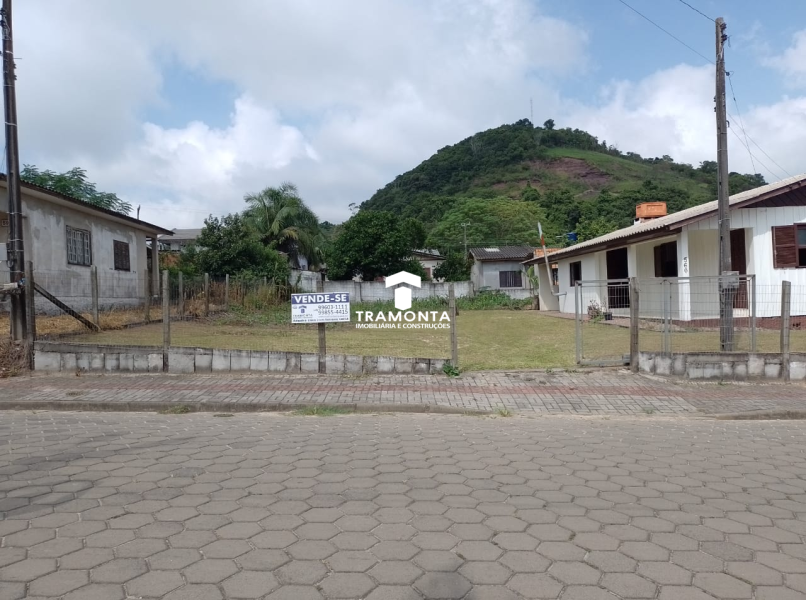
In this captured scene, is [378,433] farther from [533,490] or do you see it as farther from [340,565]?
[340,565]

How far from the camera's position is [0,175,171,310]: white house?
38.7ft

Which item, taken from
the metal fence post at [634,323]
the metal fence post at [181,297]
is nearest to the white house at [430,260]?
the metal fence post at [181,297]

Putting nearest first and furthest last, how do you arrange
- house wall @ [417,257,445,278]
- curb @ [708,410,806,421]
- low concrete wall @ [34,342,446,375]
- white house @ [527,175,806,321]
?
curb @ [708,410,806,421], low concrete wall @ [34,342,446,375], white house @ [527,175,806,321], house wall @ [417,257,445,278]

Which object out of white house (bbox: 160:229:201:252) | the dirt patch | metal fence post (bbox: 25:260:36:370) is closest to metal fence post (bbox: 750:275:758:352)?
metal fence post (bbox: 25:260:36:370)

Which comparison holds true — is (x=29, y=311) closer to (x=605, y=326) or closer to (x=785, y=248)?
(x=605, y=326)

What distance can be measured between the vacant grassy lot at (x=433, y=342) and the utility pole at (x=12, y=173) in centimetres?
103

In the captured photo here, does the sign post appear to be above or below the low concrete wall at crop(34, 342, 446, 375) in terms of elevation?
above

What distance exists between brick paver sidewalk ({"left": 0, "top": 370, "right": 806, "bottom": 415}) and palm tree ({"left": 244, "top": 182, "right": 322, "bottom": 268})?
24.7 meters

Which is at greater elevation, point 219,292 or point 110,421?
point 219,292

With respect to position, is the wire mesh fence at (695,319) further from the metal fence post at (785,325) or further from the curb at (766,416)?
the curb at (766,416)

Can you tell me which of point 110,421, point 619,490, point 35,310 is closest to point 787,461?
point 619,490

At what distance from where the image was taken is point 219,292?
17922 millimetres

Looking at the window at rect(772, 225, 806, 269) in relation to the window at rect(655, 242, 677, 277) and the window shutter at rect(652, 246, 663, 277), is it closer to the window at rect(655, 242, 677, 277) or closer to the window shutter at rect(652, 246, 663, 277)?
the window at rect(655, 242, 677, 277)

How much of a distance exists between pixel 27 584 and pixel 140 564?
52 centimetres
